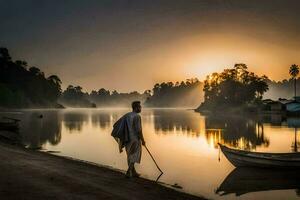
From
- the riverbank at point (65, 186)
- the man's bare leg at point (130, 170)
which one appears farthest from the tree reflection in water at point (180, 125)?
the riverbank at point (65, 186)

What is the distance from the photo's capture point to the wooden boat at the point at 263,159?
20.5 metres

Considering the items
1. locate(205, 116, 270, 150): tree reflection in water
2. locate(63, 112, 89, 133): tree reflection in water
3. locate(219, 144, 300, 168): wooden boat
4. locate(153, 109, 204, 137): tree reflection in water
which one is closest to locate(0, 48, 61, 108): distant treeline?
locate(63, 112, 89, 133): tree reflection in water

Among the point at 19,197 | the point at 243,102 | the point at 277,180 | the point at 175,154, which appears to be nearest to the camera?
the point at 19,197

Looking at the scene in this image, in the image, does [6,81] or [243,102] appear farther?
[6,81]

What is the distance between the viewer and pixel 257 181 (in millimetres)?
18719

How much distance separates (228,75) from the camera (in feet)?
450

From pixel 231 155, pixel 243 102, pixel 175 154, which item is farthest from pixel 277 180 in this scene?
pixel 243 102

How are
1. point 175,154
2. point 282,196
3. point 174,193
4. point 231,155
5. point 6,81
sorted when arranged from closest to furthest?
1. point 174,193
2. point 282,196
3. point 231,155
4. point 175,154
5. point 6,81

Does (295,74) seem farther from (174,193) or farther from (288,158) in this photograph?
(174,193)

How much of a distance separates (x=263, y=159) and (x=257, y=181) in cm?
253

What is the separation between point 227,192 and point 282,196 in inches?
94.9

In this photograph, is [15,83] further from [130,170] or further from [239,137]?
[130,170]

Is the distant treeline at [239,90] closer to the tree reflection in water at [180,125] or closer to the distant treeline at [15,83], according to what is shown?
the tree reflection in water at [180,125]

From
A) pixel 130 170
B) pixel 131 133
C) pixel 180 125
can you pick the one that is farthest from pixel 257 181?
pixel 180 125
